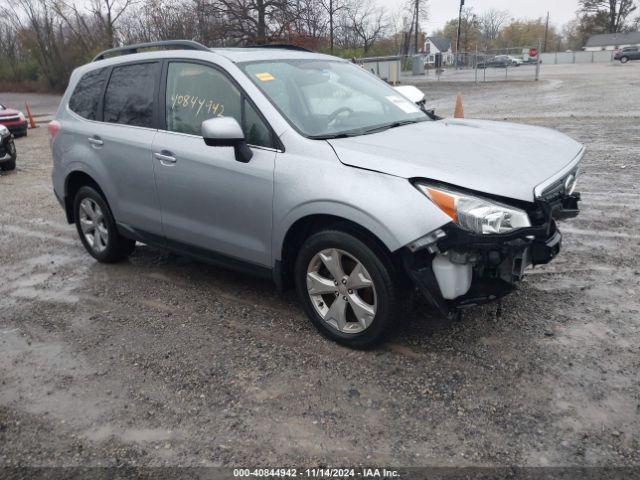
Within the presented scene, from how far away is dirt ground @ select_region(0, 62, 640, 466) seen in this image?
2664 mm

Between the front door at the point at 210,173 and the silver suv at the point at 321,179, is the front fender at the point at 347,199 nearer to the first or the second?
the silver suv at the point at 321,179

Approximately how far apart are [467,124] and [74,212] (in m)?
3.77

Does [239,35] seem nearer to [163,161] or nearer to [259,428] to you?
[163,161]

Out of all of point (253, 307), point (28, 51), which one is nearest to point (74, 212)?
→ point (253, 307)

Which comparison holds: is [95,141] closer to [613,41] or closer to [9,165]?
[9,165]

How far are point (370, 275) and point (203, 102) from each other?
1841 millimetres

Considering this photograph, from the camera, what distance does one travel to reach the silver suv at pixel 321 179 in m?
2.99

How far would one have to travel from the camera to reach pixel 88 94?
5066mm

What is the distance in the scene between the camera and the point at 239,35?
28547mm

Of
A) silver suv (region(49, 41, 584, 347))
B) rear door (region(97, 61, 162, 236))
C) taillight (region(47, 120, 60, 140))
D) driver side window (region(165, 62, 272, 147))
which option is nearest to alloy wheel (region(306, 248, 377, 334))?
silver suv (region(49, 41, 584, 347))

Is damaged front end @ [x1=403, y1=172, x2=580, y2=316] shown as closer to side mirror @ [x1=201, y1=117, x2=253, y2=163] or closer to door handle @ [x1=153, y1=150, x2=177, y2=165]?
side mirror @ [x1=201, y1=117, x2=253, y2=163]

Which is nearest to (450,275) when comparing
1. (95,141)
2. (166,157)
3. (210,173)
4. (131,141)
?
(210,173)

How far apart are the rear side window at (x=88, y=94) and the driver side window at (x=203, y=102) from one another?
1041mm

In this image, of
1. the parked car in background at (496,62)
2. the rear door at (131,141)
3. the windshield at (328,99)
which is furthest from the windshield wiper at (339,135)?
the parked car in background at (496,62)
